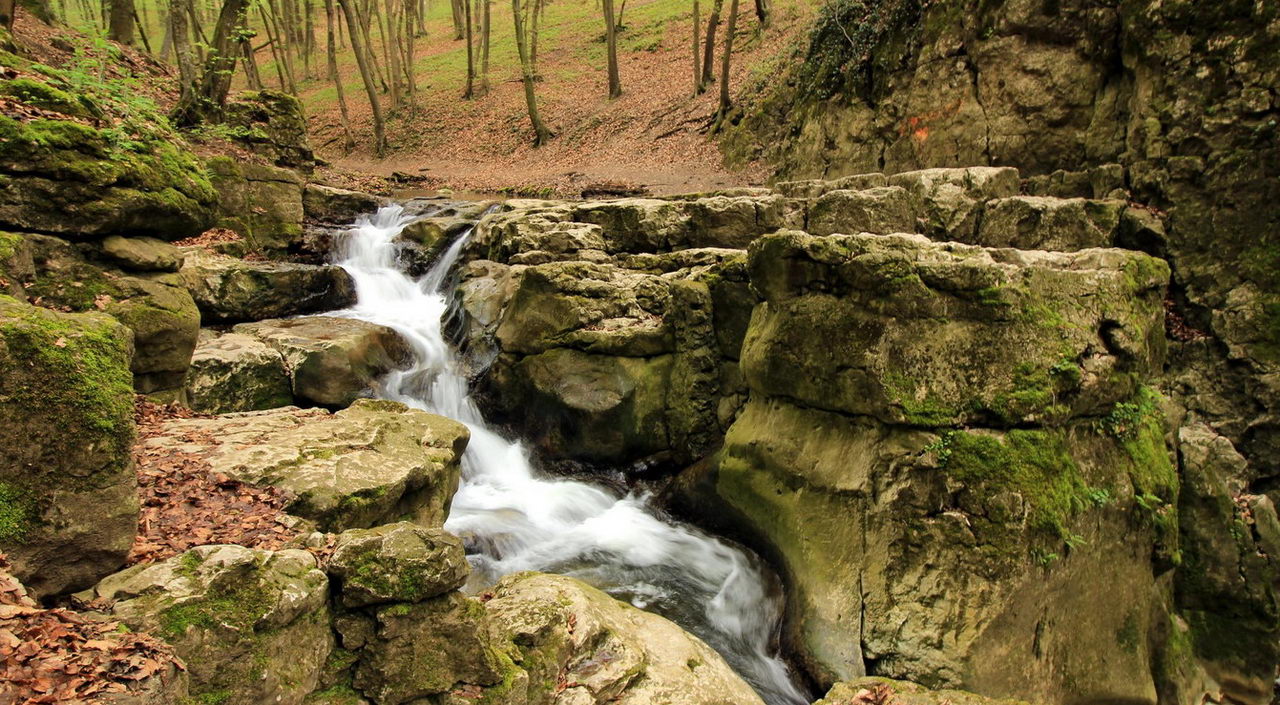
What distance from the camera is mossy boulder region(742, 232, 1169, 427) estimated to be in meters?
5.68

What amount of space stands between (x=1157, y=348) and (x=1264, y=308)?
12.1 feet

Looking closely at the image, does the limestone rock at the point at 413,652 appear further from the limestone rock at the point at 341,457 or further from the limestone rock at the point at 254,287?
the limestone rock at the point at 254,287

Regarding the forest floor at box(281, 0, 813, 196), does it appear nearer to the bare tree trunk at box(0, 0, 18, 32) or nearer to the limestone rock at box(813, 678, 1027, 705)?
the bare tree trunk at box(0, 0, 18, 32)

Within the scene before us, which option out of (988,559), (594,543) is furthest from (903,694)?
(594,543)

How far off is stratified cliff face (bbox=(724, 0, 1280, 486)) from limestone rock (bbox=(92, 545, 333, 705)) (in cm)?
1141

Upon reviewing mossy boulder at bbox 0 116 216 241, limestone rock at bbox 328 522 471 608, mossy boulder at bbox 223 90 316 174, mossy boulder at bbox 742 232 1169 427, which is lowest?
limestone rock at bbox 328 522 471 608

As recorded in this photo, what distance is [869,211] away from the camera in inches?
354

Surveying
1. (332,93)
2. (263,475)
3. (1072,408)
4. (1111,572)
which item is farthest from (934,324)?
(332,93)

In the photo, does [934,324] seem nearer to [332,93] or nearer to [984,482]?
[984,482]

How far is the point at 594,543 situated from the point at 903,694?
404cm

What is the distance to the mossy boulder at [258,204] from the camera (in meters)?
12.3

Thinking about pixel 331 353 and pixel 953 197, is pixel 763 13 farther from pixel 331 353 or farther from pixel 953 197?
pixel 331 353

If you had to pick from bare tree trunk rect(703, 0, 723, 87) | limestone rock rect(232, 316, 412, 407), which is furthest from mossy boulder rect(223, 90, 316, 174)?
bare tree trunk rect(703, 0, 723, 87)

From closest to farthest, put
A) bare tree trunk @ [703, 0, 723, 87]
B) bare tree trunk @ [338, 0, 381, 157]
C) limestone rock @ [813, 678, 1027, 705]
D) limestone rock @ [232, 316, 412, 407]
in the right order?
limestone rock @ [813, 678, 1027, 705]
limestone rock @ [232, 316, 412, 407]
bare tree trunk @ [703, 0, 723, 87]
bare tree trunk @ [338, 0, 381, 157]
